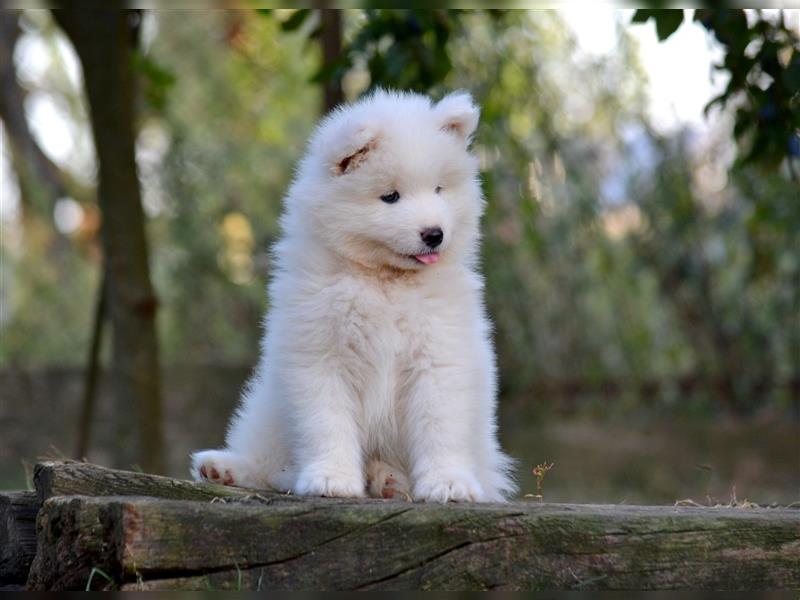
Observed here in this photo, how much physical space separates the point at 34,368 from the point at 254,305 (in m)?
2.05

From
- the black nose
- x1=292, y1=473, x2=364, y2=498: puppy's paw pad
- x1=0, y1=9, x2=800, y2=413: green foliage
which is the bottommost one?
x1=292, y1=473, x2=364, y2=498: puppy's paw pad

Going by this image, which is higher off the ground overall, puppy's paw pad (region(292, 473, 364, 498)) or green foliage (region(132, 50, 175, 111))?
green foliage (region(132, 50, 175, 111))

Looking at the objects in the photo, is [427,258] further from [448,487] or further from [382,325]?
[448,487]

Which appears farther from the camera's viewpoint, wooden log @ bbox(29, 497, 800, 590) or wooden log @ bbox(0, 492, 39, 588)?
wooden log @ bbox(0, 492, 39, 588)

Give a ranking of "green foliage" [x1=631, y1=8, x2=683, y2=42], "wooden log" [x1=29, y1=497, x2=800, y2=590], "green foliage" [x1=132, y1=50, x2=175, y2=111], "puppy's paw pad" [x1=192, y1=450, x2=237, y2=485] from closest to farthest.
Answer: "wooden log" [x1=29, y1=497, x2=800, y2=590], "puppy's paw pad" [x1=192, y1=450, x2=237, y2=485], "green foliage" [x1=631, y1=8, x2=683, y2=42], "green foliage" [x1=132, y1=50, x2=175, y2=111]

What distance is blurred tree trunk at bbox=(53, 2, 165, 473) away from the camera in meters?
6.63

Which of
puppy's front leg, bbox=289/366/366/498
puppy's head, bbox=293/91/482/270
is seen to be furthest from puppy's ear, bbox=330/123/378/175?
puppy's front leg, bbox=289/366/366/498

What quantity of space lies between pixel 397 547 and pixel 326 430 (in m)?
0.68

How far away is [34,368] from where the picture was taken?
396 inches

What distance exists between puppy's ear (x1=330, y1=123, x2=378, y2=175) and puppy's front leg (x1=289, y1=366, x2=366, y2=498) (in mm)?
673

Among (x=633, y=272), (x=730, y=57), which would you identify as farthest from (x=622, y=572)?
(x=633, y=272)

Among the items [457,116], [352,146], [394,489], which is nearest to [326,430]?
[394,489]

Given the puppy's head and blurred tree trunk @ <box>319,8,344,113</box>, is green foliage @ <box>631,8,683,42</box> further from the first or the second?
blurred tree trunk @ <box>319,8,344,113</box>

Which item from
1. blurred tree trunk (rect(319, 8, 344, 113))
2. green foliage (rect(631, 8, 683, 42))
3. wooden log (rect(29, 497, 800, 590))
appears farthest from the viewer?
blurred tree trunk (rect(319, 8, 344, 113))
